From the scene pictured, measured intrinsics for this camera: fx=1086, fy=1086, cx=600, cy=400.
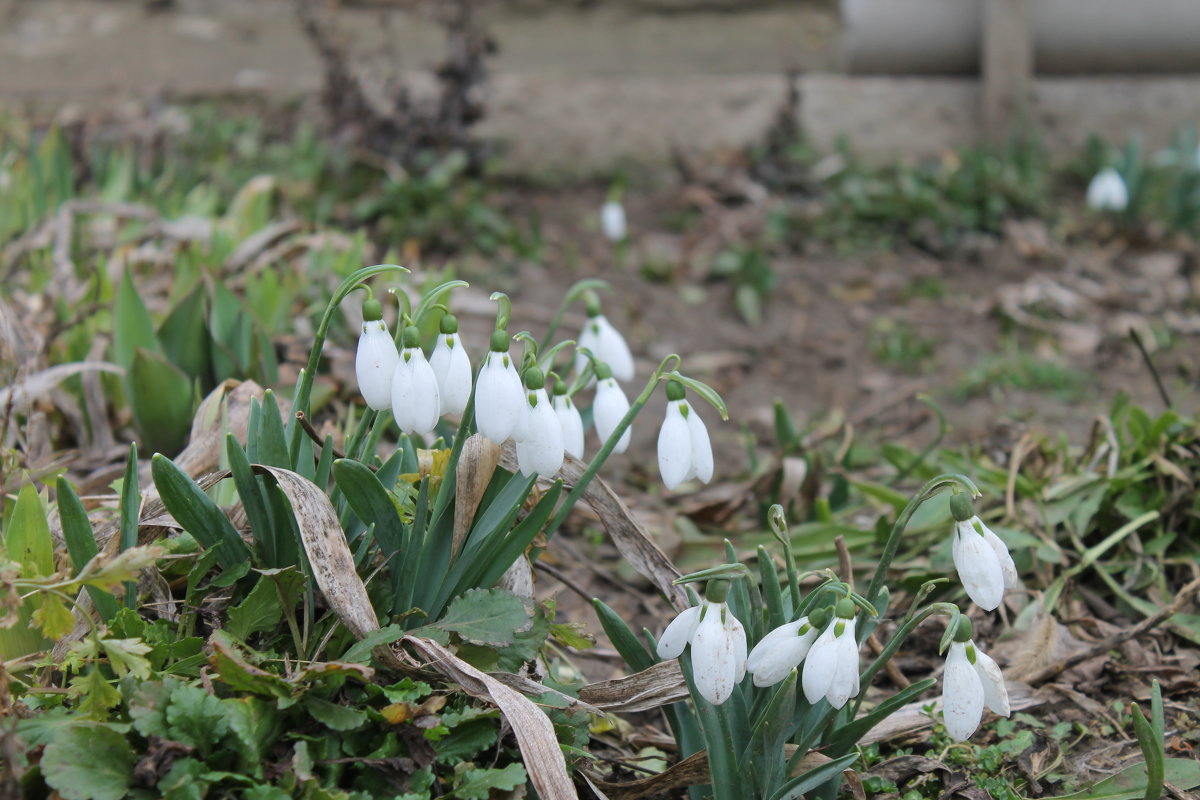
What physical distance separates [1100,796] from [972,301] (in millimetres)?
2870

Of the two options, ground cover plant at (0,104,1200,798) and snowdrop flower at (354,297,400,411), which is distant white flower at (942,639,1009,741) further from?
snowdrop flower at (354,297,400,411)

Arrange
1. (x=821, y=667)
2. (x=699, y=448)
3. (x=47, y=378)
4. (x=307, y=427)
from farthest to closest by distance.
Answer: (x=47, y=378)
(x=307, y=427)
(x=699, y=448)
(x=821, y=667)

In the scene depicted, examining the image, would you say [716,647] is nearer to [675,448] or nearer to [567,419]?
[675,448]

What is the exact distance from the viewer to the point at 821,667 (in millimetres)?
1322

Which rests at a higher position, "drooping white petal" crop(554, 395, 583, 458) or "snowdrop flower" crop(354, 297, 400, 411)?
"snowdrop flower" crop(354, 297, 400, 411)

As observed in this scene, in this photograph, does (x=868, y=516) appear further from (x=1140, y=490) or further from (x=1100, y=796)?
(x=1100, y=796)

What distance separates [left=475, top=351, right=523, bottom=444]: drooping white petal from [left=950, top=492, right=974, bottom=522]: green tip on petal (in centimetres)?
57

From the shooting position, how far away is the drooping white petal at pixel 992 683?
4.54 ft

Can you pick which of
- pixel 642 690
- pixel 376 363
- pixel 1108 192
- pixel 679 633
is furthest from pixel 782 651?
pixel 1108 192

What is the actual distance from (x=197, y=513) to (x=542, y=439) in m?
0.54

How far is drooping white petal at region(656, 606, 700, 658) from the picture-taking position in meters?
1.42

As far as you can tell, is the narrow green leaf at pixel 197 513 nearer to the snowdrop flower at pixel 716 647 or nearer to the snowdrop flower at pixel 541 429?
the snowdrop flower at pixel 541 429

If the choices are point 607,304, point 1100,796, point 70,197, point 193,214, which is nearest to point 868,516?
point 1100,796

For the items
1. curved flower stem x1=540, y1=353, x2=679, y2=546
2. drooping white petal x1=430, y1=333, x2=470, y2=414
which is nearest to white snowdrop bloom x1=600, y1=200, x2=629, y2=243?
curved flower stem x1=540, y1=353, x2=679, y2=546
